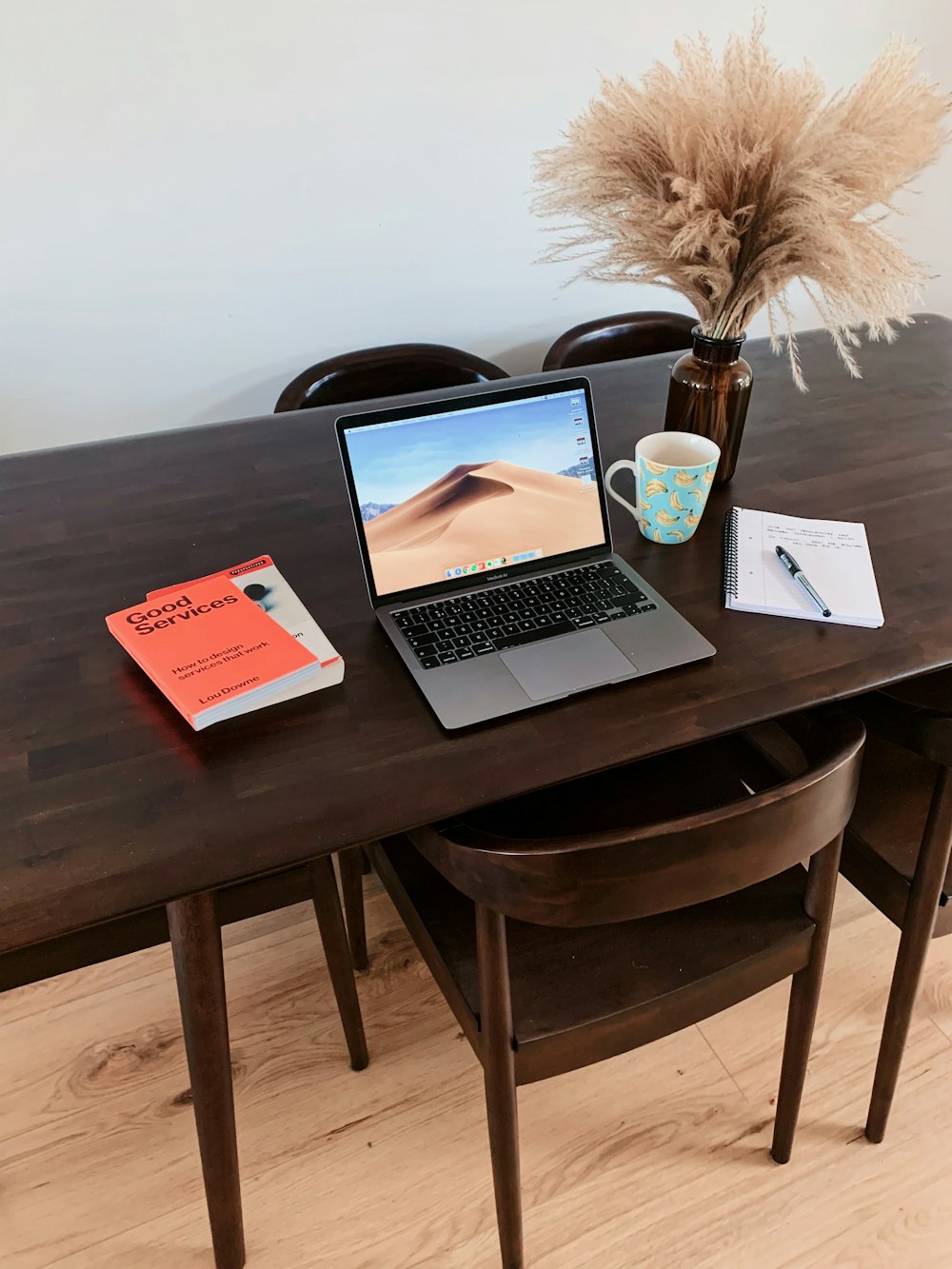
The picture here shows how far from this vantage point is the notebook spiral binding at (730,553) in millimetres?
1104

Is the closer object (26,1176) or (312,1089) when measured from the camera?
(26,1176)

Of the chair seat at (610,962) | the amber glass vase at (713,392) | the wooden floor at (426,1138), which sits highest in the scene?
the amber glass vase at (713,392)

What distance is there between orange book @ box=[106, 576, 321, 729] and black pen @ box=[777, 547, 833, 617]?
571mm

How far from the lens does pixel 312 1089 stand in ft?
4.58

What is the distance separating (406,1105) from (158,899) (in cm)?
81

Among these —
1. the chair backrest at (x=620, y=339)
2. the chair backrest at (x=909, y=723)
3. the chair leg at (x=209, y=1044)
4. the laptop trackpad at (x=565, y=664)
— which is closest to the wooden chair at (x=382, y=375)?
the chair backrest at (x=620, y=339)

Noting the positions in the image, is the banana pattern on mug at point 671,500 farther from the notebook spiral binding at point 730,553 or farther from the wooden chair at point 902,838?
the wooden chair at point 902,838

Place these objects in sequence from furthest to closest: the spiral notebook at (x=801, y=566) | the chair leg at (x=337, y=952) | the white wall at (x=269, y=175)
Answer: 1. the white wall at (x=269, y=175)
2. the chair leg at (x=337, y=952)
3. the spiral notebook at (x=801, y=566)

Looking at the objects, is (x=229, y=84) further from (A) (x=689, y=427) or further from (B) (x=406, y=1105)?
(B) (x=406, y=1105)

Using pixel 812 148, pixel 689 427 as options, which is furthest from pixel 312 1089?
pixel 812 148

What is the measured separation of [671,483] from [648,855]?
21.2 inches

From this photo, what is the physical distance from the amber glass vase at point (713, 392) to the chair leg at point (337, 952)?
0.76 metres

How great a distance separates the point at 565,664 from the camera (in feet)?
3.22

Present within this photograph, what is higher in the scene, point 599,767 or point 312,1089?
point 599,767
